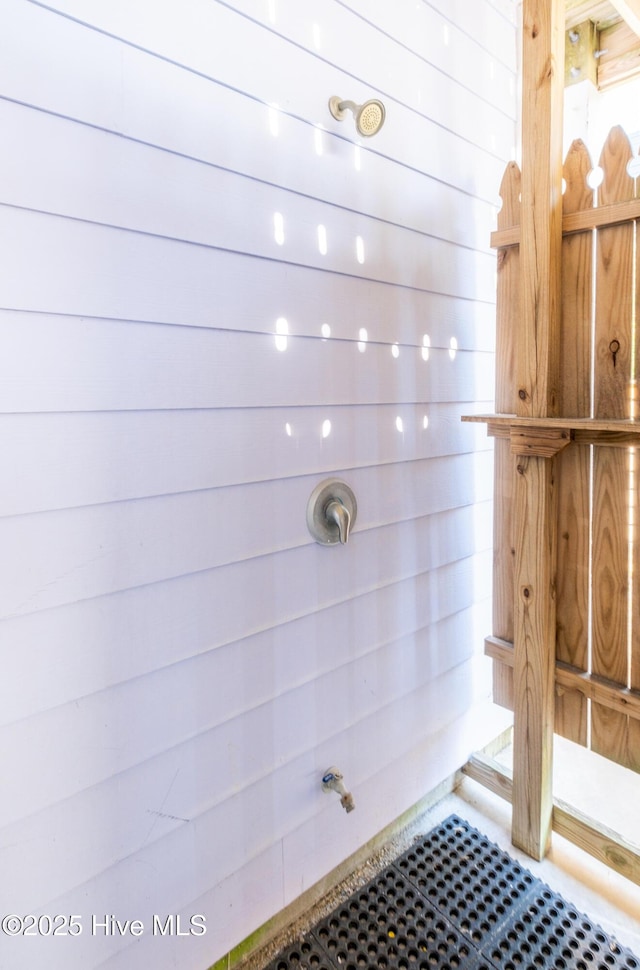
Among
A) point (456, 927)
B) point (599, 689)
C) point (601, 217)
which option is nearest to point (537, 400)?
point (601, 217)

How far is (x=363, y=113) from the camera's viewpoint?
125cm

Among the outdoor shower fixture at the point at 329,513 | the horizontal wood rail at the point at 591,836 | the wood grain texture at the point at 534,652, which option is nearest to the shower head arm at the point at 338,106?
the outdoor shower fixture at the point at 329,513

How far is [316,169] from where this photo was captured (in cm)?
127

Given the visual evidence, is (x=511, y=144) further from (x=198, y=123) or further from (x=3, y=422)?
(x=3, y=422)

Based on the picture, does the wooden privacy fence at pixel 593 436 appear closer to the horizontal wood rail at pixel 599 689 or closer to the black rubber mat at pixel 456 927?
the horizontal wood rail at pixel 599 689

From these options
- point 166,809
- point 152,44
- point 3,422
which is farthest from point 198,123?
point 166,809

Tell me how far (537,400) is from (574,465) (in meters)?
0.21

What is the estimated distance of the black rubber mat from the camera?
1.26 metres

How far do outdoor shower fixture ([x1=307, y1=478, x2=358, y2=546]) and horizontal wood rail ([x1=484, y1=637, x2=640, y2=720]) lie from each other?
76 centimetres

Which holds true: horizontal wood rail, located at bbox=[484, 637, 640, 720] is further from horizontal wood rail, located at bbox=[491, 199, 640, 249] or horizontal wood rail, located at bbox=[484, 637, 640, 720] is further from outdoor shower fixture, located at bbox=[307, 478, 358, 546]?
horizontal wood rail, located at bbox=[491, 199, 640, 249]

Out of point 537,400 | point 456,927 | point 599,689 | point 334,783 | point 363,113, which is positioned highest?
point 363,113

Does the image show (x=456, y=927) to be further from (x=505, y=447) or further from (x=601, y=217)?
(x=601, y=217)

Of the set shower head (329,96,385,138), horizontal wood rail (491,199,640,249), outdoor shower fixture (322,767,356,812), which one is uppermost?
shower head (329,96,385,138)

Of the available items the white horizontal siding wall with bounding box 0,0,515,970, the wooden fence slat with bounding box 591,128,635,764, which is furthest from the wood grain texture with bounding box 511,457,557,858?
the white horizontal siding wall with bounding box 0,0,515,970
